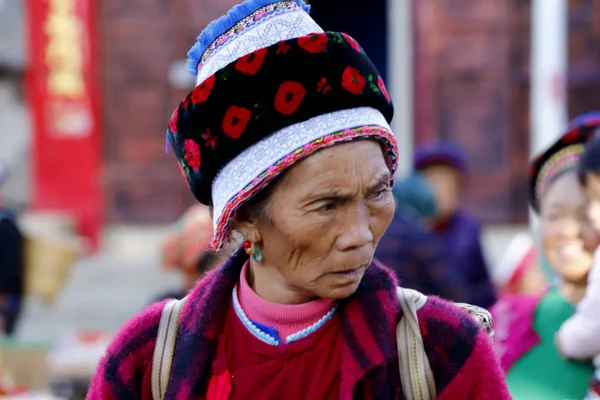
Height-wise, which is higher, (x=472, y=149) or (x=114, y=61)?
(x=114, y=61)

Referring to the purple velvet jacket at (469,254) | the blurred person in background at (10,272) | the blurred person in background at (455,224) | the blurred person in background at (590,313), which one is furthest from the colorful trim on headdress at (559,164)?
the blurred person in background at (10,272)

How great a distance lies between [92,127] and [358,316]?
8.43 meters

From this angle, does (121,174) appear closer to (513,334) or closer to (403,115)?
(403,115)

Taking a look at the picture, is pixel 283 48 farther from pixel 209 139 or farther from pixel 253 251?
pixel 253 251

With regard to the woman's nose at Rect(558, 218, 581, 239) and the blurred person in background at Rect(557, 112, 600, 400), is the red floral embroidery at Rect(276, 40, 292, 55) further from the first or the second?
the woman's nose at Rect(558, 218, 581, 239)

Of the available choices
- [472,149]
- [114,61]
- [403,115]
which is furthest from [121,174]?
[472,149]

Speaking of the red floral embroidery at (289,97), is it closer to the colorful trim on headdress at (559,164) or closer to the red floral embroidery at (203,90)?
the red floral embroidery at (203,90)

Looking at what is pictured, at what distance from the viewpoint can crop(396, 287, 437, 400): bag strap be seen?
169cm

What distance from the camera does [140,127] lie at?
10180mm

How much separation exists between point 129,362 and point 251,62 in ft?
2.13

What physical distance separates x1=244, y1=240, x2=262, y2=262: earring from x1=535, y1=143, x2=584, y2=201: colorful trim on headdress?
1278 millimetres

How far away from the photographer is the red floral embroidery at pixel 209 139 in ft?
5.67

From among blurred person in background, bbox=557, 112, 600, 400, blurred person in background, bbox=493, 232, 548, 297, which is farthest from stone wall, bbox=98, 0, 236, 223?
blurred person in background, bbox=557, 112, 600, 400

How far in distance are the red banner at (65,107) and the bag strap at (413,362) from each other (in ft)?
27.6
